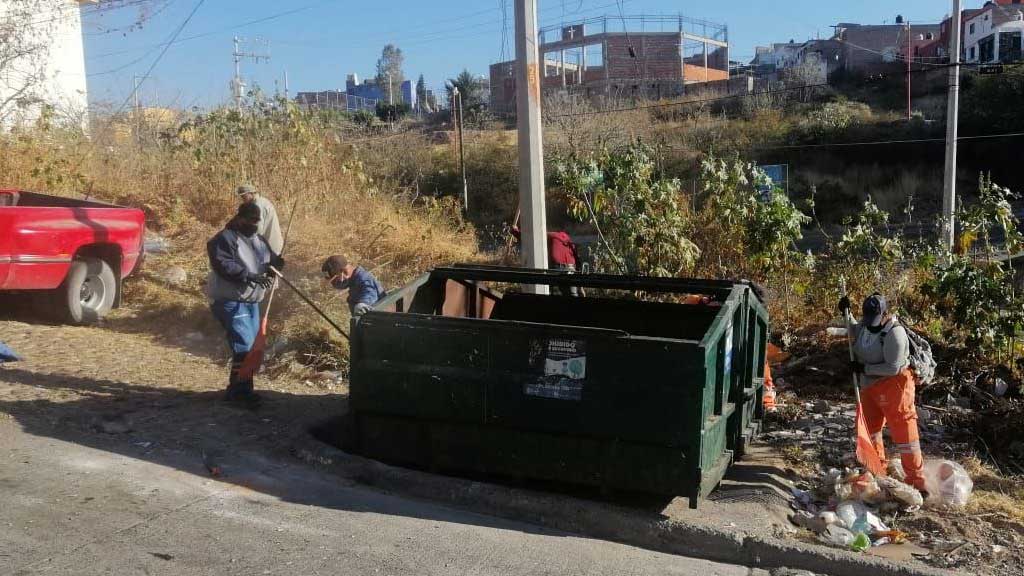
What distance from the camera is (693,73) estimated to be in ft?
226

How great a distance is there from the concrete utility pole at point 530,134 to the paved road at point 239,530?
2937 mm

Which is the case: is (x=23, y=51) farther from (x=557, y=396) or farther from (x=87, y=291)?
A: (x=557, y=396)

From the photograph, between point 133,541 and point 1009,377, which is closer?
point 133,541

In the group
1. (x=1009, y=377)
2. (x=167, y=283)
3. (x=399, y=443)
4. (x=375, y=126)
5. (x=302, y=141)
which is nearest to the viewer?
(x=399, y=443)

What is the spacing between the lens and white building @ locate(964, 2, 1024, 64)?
53.1 m

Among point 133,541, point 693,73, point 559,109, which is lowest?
point 133,541

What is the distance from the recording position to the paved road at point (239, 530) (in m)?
4.15

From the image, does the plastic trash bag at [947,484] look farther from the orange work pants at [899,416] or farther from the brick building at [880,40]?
the brick building at [880,40]

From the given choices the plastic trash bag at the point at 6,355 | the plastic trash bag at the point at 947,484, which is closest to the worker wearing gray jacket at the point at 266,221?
the plastic trash bag at the point at 6,355

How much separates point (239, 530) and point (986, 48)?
6461 centimetres

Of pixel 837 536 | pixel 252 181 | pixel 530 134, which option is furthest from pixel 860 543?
pixel 252 181

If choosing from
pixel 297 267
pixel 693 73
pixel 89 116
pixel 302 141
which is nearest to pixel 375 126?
pixel 89 116

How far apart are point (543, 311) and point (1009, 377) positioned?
4.15m

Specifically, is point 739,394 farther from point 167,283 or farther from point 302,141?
point 302,141
